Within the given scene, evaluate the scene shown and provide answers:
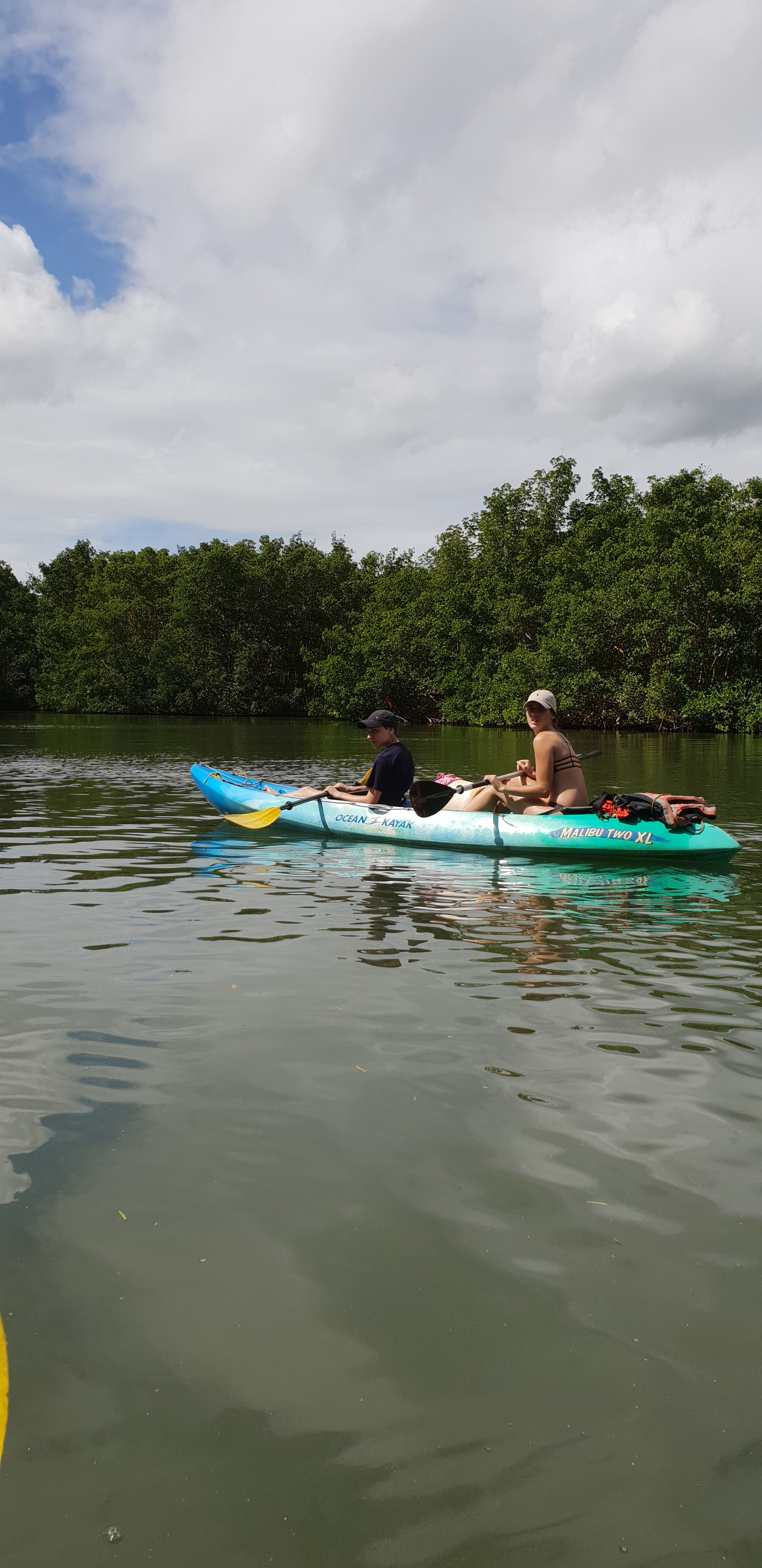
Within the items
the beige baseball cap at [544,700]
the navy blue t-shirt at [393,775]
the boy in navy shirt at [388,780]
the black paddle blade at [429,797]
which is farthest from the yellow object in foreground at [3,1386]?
the navy blue t-shirt at [393,775]

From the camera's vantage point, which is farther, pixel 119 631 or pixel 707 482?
pixel 119 631

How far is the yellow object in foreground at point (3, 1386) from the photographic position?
2105mm

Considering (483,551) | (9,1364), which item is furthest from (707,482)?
(9,1364)

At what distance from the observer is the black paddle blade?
1037 centimetres

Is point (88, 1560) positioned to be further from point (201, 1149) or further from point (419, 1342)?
point (201, 1149)

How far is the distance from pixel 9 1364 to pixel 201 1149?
1.11 meters

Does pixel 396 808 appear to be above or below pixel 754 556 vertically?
below

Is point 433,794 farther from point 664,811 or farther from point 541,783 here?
point 664,811

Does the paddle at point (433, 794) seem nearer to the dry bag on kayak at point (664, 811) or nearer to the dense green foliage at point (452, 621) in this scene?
the dry bag on kayak at point (664, 811)

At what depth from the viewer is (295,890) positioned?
8.20 metres

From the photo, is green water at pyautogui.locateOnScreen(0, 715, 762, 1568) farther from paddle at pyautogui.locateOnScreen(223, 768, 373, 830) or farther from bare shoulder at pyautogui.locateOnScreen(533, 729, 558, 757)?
paddle at pyautogui.locateOnScreen(223, 768, 373, 830)

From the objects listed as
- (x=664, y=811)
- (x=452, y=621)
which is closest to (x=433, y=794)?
(x=664, y=811)

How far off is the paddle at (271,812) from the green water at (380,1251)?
182 inches

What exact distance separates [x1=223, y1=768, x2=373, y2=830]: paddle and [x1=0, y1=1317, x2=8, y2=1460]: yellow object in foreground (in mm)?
8545
